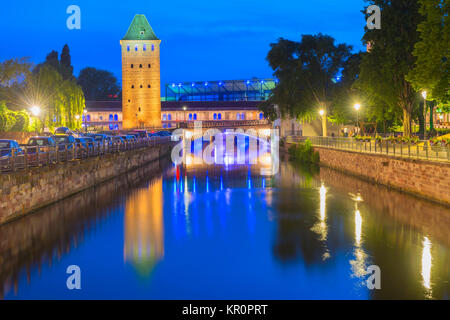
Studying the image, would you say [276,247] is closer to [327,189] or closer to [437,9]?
[327,189]

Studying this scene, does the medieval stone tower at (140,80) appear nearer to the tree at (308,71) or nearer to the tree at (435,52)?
the tree at (308,71)

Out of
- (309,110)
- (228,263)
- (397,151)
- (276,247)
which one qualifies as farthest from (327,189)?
(309,110)

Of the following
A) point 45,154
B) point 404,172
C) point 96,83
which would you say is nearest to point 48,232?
point 45,154

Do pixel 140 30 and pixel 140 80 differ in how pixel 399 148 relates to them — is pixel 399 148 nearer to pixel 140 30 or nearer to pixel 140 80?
pixel 140 80

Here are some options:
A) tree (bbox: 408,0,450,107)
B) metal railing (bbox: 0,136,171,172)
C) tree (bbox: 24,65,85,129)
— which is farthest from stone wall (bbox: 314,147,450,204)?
tree (bbox: 24,65,85,129)

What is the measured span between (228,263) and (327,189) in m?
16.5

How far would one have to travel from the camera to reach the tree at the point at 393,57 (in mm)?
37750

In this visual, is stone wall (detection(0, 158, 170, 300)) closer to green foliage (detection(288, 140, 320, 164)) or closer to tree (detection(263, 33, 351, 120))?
green foliage (detection(288, 140, 320, 164))

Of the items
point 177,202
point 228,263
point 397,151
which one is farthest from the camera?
point 397,151

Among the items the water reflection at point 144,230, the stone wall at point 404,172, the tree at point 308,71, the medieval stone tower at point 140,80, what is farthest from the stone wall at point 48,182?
the medieval stone tower at point 140,80

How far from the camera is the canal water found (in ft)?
39.8

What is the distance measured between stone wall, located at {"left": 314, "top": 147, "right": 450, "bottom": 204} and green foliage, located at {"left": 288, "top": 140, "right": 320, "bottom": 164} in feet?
30.2

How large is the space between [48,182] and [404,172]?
648 inches

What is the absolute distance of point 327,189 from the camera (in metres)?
29.8
